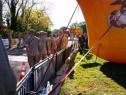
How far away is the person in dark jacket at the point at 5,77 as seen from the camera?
7.64 ft

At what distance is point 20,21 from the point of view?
63.1 m

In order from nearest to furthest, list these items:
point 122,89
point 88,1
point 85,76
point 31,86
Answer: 1. point 31,86
2. point 122,89
3. point 85,76
4. point 88,1

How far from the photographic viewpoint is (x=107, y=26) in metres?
12.0

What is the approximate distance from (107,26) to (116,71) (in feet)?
5.13

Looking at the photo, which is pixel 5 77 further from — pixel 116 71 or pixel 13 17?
pixel 13 17

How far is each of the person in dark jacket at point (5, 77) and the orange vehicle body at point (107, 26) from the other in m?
9.25

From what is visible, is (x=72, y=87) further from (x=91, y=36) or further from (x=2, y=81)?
(x=2, y=81)

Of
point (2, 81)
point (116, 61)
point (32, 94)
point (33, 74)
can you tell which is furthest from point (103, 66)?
point (2, 81)

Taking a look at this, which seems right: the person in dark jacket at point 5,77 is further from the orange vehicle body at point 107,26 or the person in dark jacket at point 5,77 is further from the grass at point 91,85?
the orange vehicle body at point 107,26

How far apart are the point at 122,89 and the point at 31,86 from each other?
2348mm

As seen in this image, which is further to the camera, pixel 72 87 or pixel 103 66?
pixel 103 66

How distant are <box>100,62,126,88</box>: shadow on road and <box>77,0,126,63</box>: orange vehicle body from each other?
0.29 metres

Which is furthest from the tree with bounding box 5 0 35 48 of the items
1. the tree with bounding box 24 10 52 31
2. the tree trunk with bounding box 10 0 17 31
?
the tree with bounding box 24 10 52 31

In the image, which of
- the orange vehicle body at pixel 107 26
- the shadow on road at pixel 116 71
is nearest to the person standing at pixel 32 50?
the orange vehicle body at pixel 107 26
